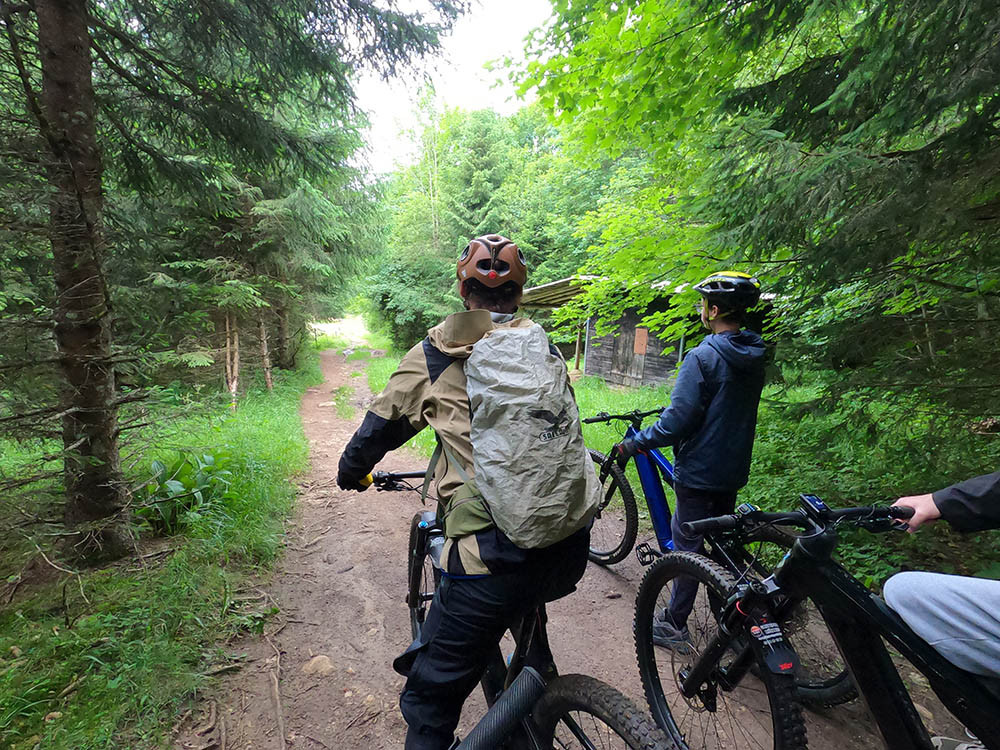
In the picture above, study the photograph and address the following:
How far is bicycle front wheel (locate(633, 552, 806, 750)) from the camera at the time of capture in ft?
6.33

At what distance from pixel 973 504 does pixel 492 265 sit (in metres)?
1.83

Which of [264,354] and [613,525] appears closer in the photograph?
[613,525]

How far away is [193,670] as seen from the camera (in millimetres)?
2621

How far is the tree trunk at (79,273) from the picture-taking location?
2949 mm

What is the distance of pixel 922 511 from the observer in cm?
140

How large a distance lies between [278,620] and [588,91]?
5.32m

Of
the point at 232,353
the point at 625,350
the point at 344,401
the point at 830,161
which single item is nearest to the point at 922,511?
the point at 830,161

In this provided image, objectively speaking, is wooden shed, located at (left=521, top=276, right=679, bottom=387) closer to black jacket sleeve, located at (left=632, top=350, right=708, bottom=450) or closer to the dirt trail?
the dirt trail

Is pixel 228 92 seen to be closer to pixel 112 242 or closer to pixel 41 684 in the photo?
pixel 112 242

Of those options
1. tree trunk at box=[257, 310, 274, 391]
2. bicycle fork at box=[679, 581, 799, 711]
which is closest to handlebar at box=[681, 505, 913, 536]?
bicycle fork at box=[679, 581, 799, 711]

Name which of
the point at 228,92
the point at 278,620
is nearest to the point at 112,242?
the point at 228,92

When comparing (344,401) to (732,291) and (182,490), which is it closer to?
(182,490)

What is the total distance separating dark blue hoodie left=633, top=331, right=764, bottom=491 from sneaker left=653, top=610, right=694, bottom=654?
2.89ft

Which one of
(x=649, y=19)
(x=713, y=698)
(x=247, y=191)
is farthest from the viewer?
(x=247, y=191)
